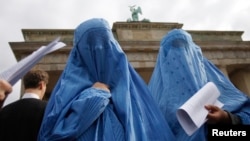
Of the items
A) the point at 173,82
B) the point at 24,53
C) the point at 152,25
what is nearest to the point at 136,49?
the point at 152,25

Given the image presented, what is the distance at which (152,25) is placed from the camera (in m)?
15.5

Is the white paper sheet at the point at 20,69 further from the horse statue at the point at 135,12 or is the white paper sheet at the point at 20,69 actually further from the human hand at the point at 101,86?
the horse statue at the point at 135,12

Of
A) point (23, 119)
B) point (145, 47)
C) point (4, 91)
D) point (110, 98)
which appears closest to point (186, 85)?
point (110, 98)

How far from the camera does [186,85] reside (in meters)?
2.13

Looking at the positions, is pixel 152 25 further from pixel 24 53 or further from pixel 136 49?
pixel 24 53

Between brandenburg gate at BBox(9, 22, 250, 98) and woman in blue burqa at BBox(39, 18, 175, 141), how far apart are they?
36.6 feet

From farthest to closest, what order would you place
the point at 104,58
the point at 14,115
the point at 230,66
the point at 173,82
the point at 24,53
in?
the point at 230,66 → the point at 24,53 → the point at 173,82 → the point at 14,115 → the point at 104,58

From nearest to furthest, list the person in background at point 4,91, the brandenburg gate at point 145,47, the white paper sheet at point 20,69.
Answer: the person in background at point 4,91, the white paper sheet at point 20,69, the brandenburg gate at point 145,47

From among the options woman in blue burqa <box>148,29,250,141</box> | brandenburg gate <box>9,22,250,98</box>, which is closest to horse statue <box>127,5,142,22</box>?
brandenburg gate <box>9,22,250,98</box>

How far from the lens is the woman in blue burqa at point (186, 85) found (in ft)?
6.46

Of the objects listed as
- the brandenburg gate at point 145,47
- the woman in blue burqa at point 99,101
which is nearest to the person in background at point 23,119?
the woman in blue burqa at point 99,101

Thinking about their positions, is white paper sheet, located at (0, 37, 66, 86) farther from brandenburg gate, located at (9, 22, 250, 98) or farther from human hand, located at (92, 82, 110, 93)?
brandenburg gate, located at (9, 22, 250, 98)

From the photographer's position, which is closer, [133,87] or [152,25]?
[133,87]

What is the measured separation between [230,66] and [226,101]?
13.9 m
